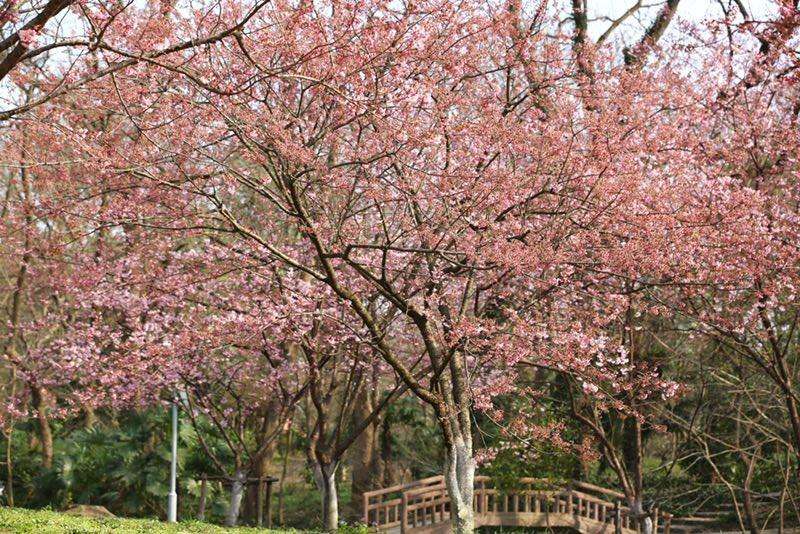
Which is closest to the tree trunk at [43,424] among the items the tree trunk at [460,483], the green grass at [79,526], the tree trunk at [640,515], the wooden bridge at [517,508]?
the wooden bridge at [517,508]

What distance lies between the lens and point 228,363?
51.3 ft

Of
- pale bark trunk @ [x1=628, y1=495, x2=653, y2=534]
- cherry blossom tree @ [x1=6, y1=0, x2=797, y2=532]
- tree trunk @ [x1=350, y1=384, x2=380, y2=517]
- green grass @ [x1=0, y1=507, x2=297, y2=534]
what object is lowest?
green grass @ [x1=0, y1=507, x2=297, y2=534]

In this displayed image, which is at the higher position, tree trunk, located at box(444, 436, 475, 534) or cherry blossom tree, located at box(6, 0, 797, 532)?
cherry blossom tree, located at box(6, 0, 797, 532)

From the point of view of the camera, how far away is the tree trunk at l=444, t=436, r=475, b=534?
9.60 meters

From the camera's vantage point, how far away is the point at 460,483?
9742 mm

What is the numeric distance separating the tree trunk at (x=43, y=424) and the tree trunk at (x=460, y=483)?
10.0 m

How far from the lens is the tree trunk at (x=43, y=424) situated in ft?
56.5

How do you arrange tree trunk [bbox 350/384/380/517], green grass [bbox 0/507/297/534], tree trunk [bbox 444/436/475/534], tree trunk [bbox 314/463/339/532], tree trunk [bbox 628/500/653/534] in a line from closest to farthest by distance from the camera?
1. green grass [bbox 0/507/297/534]
2. tree trunk [bbox 444/436/475/534]
3. tree trunk [bbox 314/463/339/532]
4. tree trunk [bbox 628/500/653/534]
5. tree trunk [bbox 350/384/380/517]

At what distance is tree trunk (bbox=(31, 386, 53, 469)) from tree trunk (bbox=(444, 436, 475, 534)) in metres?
10.0

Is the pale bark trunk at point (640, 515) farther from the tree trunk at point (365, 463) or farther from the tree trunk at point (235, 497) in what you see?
the tree trunk at point (365, 463)

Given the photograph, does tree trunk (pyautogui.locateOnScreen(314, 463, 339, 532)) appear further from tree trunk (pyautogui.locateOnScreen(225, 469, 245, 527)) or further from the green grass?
the green grass

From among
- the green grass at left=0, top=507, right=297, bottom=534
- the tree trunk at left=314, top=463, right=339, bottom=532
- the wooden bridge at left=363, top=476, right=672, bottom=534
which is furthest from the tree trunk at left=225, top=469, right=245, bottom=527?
the green grass at left=0, top=507, right=297, bottom=534

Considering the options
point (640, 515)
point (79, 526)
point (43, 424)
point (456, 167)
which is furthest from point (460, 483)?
point (43, 424)

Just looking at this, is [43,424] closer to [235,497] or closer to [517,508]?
[235,497]
